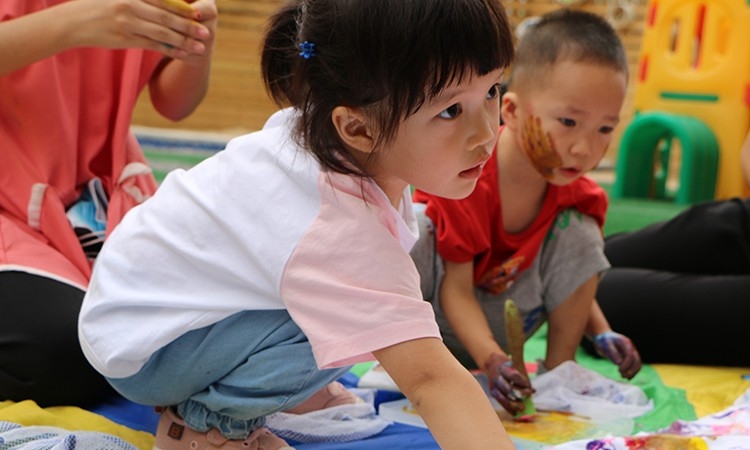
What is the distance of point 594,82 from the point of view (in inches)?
58.4

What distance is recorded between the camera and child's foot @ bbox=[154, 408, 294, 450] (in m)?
1.15

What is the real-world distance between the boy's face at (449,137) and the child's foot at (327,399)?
432 mm

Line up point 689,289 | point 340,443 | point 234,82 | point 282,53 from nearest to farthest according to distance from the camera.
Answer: point 282,53 → point 340,443 → point 689,289 → point 234,82

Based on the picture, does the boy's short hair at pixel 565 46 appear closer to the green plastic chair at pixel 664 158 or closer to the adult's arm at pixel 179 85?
the adult's arm at pixel 179 85

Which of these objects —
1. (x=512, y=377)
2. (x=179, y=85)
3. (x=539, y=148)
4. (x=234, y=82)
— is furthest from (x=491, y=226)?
(x=234, y=82)

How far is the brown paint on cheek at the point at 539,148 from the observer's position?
1.50 meters

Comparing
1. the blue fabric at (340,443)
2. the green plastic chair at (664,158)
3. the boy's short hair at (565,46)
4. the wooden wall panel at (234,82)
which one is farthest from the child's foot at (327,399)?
the wooden wall panel at (234,82)

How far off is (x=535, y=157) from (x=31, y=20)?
759mm

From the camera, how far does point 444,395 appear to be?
93cm

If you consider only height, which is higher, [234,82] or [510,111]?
[510,111]

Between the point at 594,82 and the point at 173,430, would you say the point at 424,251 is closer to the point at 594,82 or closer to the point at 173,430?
the point at 594,82

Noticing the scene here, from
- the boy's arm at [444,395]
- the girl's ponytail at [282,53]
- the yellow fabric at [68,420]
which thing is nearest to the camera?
the boy's arm at [444,395]

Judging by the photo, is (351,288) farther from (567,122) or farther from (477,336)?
(567,122)

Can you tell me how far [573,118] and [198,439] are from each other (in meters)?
0.73
